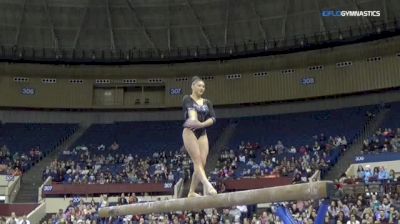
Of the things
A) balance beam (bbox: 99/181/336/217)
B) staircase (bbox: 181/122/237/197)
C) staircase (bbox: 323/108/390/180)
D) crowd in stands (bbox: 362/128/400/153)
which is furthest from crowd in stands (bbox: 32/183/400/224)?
staircase (bbox: 181/122/237/197)

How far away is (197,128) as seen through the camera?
8406 millimetres

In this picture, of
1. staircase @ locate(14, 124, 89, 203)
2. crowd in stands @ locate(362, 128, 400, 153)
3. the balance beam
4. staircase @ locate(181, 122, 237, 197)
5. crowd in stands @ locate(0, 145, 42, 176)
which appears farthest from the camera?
staircase @ locate(181, 122, 237, 197)

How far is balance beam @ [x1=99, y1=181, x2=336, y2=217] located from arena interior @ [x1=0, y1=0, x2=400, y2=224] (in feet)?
46.8

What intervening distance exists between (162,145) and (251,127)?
5.01 m

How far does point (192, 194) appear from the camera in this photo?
29.3ft

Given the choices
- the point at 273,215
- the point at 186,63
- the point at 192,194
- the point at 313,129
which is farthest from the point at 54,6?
the point at 192,194

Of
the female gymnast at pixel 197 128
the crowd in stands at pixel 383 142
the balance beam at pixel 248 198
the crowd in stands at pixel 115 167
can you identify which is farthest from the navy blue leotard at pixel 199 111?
the crowd in stands at pixel 115 167

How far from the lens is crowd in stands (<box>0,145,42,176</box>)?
2850 cm

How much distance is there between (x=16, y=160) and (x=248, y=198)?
23945 millimetres

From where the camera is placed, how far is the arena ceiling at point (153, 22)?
102ft

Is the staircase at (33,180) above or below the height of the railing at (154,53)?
below

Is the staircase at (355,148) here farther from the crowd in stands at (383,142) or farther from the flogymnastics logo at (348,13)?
the flogymnastics logo at (348,13)

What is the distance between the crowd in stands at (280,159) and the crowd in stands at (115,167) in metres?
2.09

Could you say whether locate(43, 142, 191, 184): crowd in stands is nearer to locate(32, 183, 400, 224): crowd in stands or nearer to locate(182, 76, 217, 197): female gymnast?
locate(32, 183, 400, 224): crowd in stands
